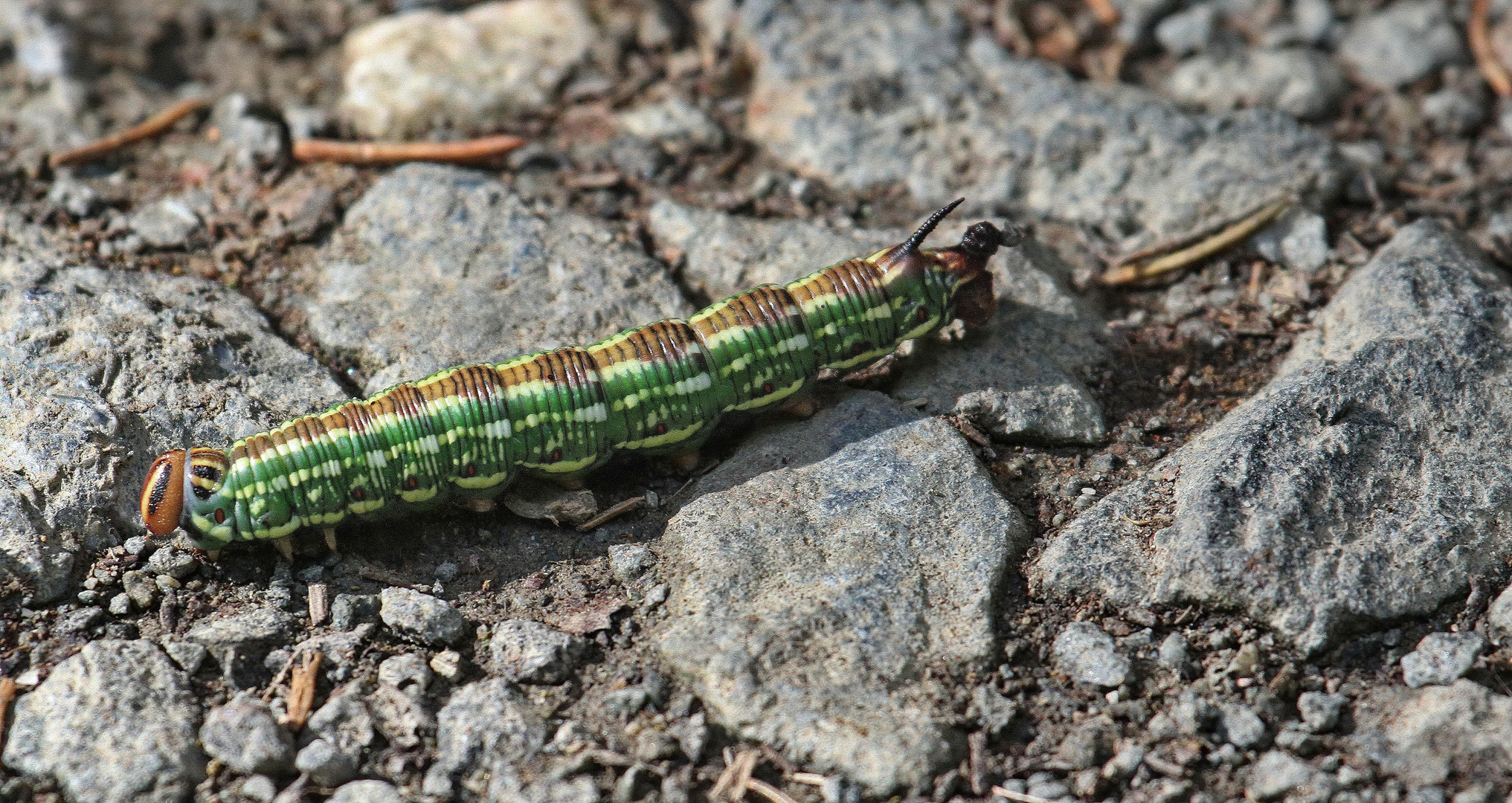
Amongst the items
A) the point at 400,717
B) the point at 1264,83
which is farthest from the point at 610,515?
the point at 1264,83

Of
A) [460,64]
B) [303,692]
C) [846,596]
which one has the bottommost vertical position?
[846,596]

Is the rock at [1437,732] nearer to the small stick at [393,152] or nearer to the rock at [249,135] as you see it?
the small stick at [393,152]

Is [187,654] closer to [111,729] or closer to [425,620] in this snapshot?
[111,729]

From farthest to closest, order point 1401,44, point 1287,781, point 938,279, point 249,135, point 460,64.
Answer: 1. point 1401,44
2. point 460,64
3. point 249,135
4. point 938,279
5. point 1287,781

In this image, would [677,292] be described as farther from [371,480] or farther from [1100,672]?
[1100,672]

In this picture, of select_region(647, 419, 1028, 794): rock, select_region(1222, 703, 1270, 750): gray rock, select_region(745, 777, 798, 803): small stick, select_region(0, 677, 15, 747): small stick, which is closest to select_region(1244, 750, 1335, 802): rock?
select_region(1222, 703, 1270, 750): gray rock

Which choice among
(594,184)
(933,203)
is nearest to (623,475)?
(594,184)

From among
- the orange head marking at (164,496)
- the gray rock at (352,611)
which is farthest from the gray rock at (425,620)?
the orange head marking at (164,496)
